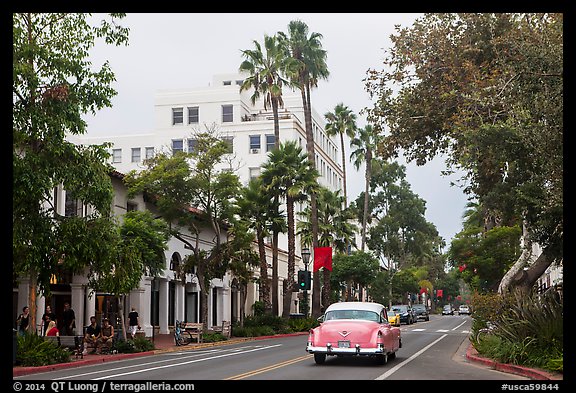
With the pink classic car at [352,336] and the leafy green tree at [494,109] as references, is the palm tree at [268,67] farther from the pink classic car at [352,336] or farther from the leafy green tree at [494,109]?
the pink classic car at [352,336]

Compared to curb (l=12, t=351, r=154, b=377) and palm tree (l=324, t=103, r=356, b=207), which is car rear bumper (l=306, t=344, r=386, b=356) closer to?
curb (l=12, t=351, r=154, b=377)

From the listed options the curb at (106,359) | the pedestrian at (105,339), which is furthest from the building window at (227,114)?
the pedestrian at (105,339)

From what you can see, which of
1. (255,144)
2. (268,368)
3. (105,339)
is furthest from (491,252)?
(255,144)

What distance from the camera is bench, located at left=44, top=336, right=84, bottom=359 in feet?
76.9

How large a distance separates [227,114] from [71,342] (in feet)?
174

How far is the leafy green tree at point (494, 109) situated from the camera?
700 inches

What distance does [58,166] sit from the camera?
22.7 metres

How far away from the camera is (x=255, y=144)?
2923 inches

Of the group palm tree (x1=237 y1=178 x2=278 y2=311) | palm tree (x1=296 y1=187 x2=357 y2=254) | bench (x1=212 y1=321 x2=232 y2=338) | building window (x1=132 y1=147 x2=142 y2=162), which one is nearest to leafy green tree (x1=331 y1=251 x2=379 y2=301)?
palm tree (x1=296 y1=187 x2=357 y2=254)

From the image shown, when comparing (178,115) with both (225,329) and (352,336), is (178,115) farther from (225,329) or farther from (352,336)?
(352,336)
